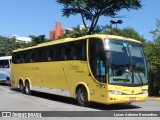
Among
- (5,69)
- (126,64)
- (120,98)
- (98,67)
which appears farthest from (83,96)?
(5,69)

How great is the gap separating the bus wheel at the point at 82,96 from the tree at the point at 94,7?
1892 cm

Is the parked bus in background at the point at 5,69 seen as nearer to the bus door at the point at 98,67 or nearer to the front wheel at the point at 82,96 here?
the front wheel at the point at 82,96

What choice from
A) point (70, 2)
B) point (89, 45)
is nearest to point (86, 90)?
point (89, 45)

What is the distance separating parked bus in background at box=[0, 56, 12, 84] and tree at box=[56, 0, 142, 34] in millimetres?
7638

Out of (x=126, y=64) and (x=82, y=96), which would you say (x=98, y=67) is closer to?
(x=126, y=64)

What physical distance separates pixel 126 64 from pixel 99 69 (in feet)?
3.73

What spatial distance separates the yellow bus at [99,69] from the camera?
15195 mm

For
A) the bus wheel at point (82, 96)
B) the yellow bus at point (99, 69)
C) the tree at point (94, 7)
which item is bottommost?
the bus wheel at point (82, 96)

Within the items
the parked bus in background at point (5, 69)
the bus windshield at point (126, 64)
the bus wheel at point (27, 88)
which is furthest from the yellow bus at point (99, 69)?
the parked bus in background at point (5, 69)

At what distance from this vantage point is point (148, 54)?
931 inches

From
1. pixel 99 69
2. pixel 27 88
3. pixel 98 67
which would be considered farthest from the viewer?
pixel 27 88

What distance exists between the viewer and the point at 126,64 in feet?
51.2

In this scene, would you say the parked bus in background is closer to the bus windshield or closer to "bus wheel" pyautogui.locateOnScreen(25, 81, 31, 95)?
"bus wheel" pyautogui.locateOnScreen(25, 81, 31, 95)

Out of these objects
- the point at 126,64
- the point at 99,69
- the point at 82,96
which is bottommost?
the point at 82,96
